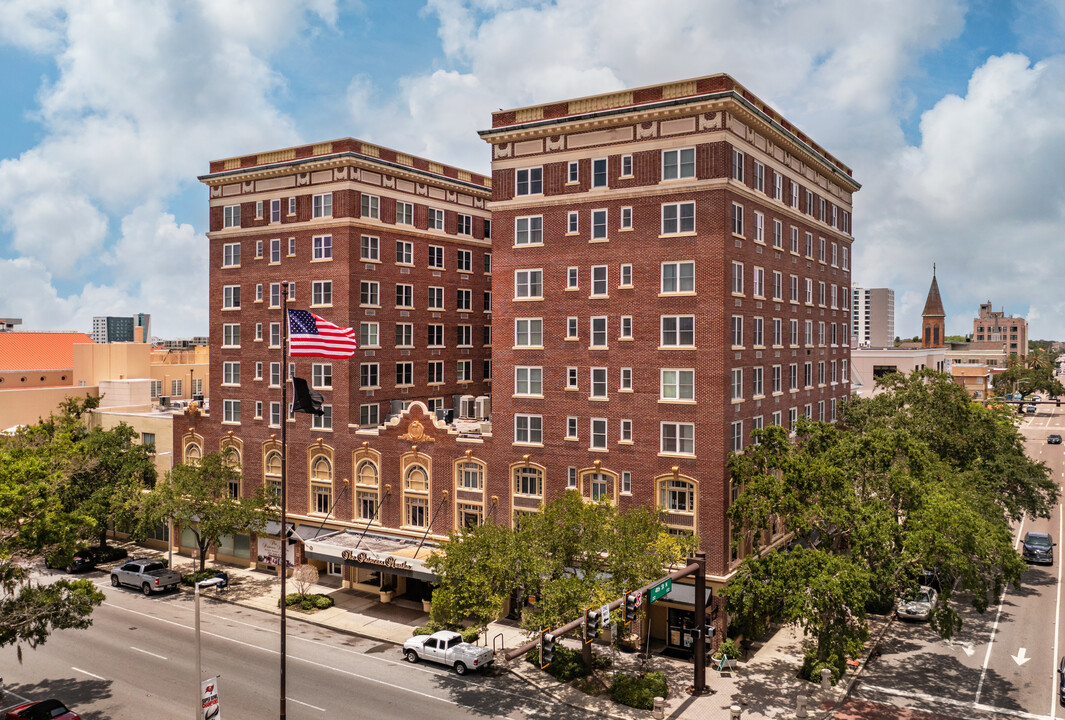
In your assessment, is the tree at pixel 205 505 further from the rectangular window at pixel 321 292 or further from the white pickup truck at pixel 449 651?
the white pickup truck at pixel 449 651

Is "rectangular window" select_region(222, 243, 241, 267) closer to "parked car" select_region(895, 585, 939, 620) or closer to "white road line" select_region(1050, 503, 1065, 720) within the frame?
"parked car" select_region(895, 585, 939, 620)

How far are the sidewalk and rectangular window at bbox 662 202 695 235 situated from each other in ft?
71.3

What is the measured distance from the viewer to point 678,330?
41.4 m

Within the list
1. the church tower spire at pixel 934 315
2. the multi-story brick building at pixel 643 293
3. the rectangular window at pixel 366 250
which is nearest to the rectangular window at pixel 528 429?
the multi-story brick building at pixel 643 293

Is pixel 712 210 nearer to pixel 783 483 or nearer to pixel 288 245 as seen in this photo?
pixel 783 483

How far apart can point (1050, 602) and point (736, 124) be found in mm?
36615

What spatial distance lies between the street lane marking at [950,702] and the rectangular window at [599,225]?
86.9 ft

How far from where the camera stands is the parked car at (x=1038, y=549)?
191 ft

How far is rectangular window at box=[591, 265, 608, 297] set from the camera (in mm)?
43531

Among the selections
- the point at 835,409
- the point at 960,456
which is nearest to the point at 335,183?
the point at 835,409

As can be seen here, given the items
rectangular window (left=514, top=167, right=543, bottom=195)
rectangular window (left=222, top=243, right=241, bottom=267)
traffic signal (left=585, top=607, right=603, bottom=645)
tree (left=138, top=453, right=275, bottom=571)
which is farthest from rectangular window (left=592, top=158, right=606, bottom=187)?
tree (left=138, top=453, right=275, bottom=571)

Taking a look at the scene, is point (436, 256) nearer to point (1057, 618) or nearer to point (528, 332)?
point (528, 332)

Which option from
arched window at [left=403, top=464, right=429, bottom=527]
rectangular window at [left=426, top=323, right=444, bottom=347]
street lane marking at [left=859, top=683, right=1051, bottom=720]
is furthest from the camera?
rectangular window at [left=426, top=323, right=444, bottom=347]

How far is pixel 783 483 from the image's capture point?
1405 inches
